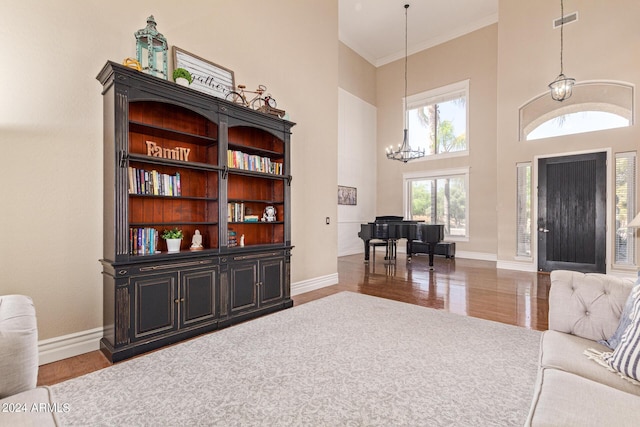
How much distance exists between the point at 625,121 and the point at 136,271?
8.35m

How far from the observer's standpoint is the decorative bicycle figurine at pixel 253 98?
12.2 feet

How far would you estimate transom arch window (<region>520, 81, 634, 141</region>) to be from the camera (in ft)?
19.0

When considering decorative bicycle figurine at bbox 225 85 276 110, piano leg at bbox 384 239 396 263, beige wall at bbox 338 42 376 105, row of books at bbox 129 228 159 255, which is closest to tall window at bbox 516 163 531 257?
piano leg at bbox 384 239 396 263

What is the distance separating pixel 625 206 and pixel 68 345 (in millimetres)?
8411

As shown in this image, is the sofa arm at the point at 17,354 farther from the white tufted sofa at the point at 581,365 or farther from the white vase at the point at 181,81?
the white vase at the point at 181,81

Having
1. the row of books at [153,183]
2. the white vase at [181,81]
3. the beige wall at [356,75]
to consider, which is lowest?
the row of books at [153,183]

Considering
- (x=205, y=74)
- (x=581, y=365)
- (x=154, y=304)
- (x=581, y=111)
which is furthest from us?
(x=581, y=111)

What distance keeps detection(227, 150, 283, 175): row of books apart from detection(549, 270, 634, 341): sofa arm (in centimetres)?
315

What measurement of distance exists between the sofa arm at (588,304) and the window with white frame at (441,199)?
22.8 ft

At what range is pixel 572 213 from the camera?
242 inches

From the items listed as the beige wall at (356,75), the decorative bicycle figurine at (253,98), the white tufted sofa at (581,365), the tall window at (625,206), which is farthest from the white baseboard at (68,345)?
the beige wall at (356,75)

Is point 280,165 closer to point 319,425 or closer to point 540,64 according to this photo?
point 319,425

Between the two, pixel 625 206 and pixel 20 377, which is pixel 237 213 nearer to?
pixel 20 377

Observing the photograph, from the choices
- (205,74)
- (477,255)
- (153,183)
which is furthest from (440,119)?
(153,183)
